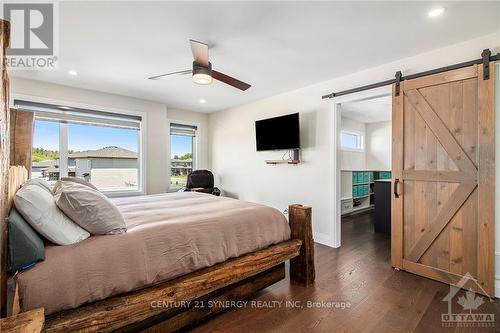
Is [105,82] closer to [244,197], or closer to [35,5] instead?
[35,5]

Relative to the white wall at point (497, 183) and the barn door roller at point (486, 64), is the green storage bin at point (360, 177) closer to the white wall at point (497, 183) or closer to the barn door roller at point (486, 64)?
the white wall at point (497, 183)

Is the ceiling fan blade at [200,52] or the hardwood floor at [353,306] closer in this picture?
the hardwood floor at [353,306]

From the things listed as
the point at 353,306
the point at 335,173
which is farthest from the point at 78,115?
the point at 353,306

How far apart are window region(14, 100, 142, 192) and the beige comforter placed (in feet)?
7.89

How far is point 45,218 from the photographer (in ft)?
4.44

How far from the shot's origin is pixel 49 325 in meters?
1.16

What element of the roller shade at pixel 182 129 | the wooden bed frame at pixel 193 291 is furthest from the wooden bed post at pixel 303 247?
the roller shade at pixel 182 129

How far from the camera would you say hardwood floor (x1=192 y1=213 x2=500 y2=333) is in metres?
1.79

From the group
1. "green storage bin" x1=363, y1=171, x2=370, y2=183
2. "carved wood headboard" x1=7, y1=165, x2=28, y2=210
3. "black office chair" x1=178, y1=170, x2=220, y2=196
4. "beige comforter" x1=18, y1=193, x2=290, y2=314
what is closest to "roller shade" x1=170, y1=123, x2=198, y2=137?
"black office chair" x1=178, y1=170, x2=220, y2=196

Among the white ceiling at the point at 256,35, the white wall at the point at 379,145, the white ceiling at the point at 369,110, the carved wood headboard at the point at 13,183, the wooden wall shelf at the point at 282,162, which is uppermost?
the white ceiling at the point at 256,35

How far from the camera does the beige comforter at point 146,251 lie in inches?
48.0

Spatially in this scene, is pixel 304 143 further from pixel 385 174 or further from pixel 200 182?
pixel 385 174

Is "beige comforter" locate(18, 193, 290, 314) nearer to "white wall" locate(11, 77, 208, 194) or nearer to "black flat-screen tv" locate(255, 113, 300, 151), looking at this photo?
"black flat-screen tv" locate(255, 113, 300, 151)

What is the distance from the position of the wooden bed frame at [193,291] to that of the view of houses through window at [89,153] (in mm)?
2276
